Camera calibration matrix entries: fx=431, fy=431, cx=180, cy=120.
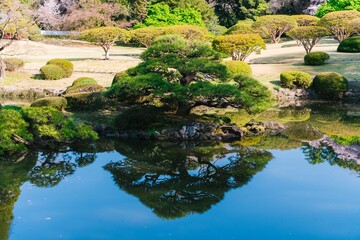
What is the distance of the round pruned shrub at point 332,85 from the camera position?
20.8 meters

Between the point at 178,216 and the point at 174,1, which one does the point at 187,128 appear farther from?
the point at 174,1

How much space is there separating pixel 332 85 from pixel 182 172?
12.6m

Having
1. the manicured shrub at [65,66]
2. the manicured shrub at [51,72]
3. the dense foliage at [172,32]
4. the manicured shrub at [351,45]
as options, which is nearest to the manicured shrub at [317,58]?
the manicured shrub at [351,45]

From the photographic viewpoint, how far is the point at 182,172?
11.1 metres

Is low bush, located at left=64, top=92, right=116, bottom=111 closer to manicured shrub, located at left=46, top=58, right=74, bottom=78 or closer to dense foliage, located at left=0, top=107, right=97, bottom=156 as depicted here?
dense foliage, located at left=0, top=107, right=97, bottom=156

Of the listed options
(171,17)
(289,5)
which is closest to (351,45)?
(171,17)

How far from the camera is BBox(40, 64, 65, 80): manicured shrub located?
2417 centimetres

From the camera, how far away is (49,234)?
25.1 feet

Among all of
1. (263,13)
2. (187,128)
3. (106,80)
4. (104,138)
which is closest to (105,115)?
(104,138)

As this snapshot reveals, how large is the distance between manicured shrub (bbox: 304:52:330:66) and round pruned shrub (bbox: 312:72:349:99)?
460cm

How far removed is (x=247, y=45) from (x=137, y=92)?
13282 millimetres

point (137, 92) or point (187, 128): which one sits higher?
point (137, 92)

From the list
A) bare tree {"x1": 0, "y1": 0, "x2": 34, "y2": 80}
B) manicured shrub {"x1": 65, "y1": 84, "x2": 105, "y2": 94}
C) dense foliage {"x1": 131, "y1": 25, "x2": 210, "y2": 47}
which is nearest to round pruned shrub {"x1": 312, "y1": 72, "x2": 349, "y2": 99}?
manicured shrub {"x1": 65, "y1": 84, "x2": 105, "y2": 94}

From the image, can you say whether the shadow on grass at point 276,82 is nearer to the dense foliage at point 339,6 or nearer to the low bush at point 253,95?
the low bush at point 253,95
